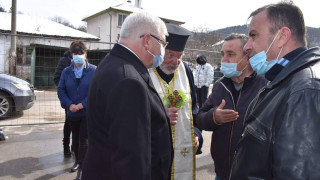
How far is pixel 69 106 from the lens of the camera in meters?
4.20

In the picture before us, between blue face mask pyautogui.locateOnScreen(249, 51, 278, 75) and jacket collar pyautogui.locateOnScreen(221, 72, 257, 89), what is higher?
blue face mask pyautogui.locateOnScreen(249, 51, 278, 75)

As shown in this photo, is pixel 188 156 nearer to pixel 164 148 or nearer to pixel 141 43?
pixel 164 148

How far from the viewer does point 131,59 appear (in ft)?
5.91

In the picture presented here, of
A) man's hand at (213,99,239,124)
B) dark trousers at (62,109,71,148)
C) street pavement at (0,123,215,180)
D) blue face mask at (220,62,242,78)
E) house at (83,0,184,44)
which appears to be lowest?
street pavement at (0,123,215,180)

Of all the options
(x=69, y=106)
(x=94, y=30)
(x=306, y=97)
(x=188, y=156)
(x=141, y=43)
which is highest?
(x=94, y=30)

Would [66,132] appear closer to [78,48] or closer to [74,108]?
[74,108]

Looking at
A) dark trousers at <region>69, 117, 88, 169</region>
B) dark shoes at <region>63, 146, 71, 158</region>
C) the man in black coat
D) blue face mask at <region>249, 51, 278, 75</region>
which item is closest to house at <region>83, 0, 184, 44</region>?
dark shoes at <region>63, 146, 71, 158</region>

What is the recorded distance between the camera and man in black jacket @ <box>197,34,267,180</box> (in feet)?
8.16

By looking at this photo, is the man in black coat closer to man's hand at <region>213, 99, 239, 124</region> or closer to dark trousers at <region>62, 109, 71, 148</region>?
man's hand at <region>213, 99, 239, 124</region>

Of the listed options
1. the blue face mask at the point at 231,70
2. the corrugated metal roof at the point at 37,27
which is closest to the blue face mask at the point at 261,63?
the blue face mask at the point at 231,70

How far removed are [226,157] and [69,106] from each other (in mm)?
2667

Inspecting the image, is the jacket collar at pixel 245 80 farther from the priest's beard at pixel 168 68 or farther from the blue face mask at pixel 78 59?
the blue face mask at pixel 78 59

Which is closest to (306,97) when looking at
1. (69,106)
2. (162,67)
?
(162,67)

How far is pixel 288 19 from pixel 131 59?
977 millimetres
